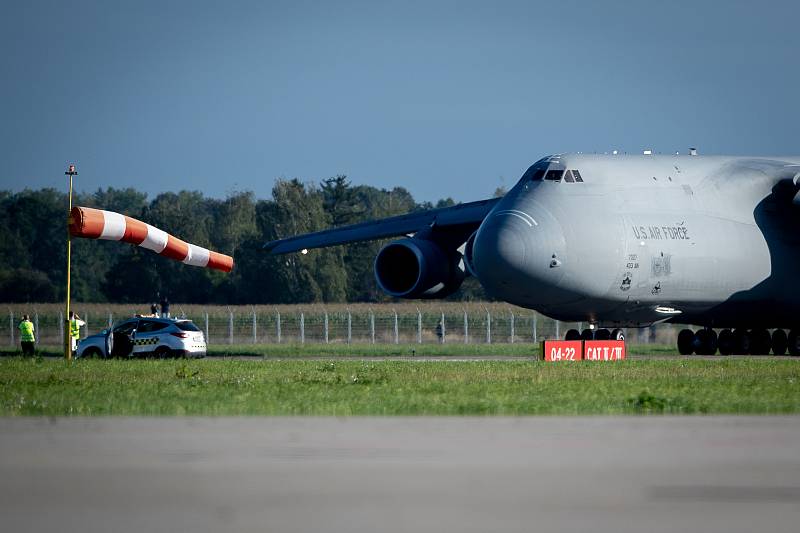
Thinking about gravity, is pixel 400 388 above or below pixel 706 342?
below

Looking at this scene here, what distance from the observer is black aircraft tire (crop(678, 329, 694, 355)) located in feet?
118

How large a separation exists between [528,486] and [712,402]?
7940 millimetres

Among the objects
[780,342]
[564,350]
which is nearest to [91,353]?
[564,350]

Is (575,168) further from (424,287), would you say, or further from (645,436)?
(645,436)

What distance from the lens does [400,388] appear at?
64.1 feet

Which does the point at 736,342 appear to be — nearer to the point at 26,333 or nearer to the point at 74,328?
the point at 74,328

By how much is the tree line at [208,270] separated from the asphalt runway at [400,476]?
54204 mm

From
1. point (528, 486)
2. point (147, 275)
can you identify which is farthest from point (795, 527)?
point (147, 275)

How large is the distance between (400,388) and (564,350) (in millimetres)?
11347

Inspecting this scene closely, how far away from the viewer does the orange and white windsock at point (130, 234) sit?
105 feet

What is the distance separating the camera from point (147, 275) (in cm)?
7656

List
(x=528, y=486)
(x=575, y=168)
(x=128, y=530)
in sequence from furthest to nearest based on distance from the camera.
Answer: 1. (x=575, y=168)
2. (x=528, y=486)
3. (x=128, y=530)

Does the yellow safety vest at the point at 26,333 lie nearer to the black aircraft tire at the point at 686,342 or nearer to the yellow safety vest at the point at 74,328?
the yellow safety vest at the point at 74,328

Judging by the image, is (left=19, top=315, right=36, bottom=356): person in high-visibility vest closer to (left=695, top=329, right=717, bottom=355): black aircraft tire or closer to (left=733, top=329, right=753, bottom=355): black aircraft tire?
(left=695, top=329, right=717, bottom=355): black aircraft tire
